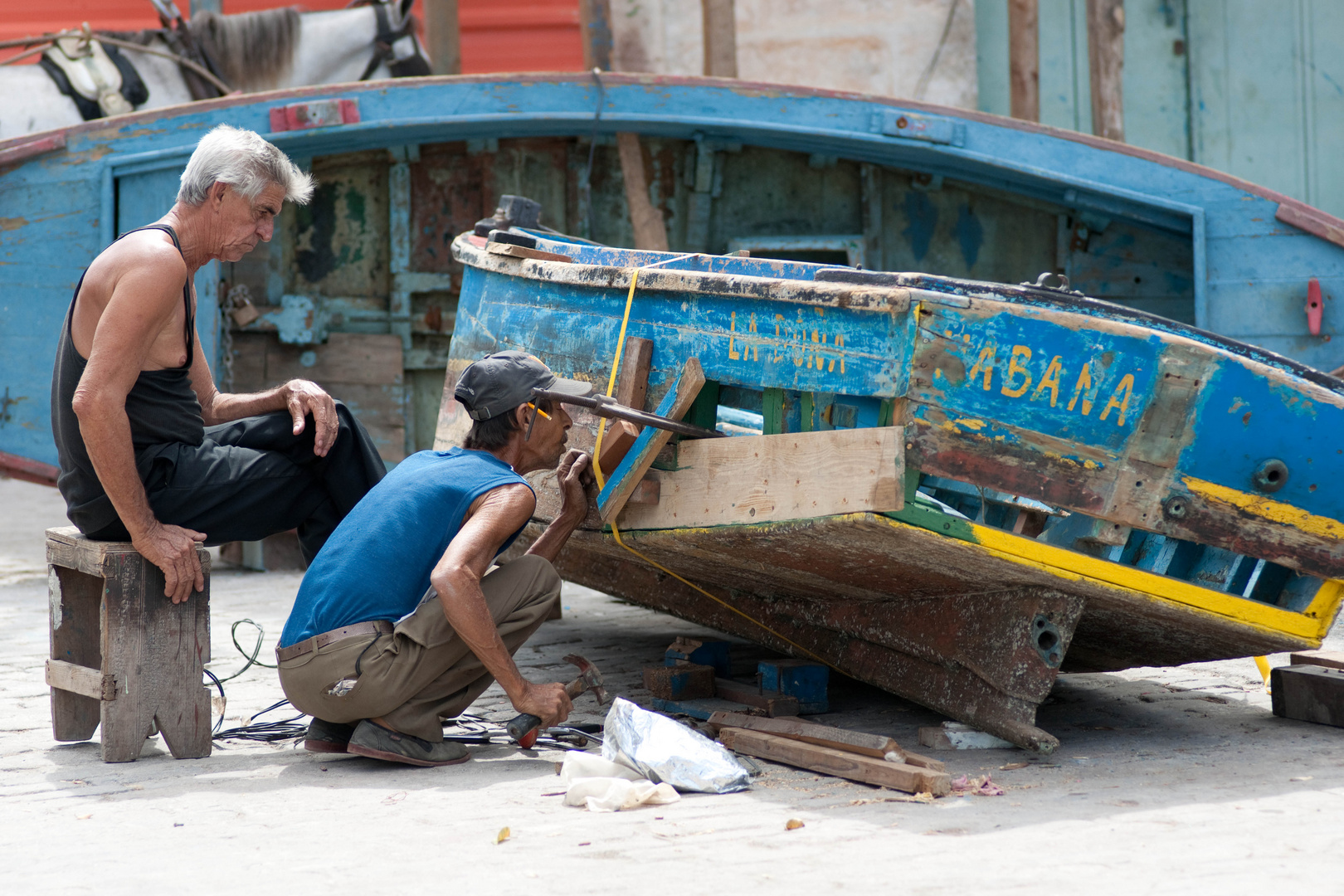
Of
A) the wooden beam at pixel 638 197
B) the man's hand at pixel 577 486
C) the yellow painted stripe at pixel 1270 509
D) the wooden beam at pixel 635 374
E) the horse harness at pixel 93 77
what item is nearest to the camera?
the yellow painted stripe at pixel 1270 509

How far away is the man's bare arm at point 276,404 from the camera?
12.6 ft

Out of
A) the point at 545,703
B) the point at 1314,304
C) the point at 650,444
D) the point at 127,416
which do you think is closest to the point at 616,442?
the point at 650,444

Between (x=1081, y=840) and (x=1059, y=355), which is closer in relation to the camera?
(x=1081, y=840)

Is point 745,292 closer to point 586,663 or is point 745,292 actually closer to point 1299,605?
point 586,663

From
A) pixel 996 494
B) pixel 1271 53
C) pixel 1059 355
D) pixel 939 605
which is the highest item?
pixel 1271 53

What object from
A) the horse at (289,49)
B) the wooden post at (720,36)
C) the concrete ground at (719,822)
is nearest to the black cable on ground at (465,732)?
the concrete ground at (719,822)

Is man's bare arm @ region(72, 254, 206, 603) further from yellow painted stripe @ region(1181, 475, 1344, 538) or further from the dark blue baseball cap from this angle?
yellow painted stripe @ region(1181, 475, 1344, 538)

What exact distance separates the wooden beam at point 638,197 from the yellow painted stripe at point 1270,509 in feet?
14.6

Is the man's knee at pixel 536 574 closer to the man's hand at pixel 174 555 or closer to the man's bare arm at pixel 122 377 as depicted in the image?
the man's hand at pixel 174 555

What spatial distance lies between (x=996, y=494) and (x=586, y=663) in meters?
1.31

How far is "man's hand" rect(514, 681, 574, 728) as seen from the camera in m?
3.42

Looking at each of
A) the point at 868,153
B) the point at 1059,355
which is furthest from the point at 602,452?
the point at 868,153

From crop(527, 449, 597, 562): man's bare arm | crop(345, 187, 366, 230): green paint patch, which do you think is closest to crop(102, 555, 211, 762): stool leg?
crop(527, 449, 597, 562): man's bare arm

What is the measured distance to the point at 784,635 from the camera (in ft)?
14.5
